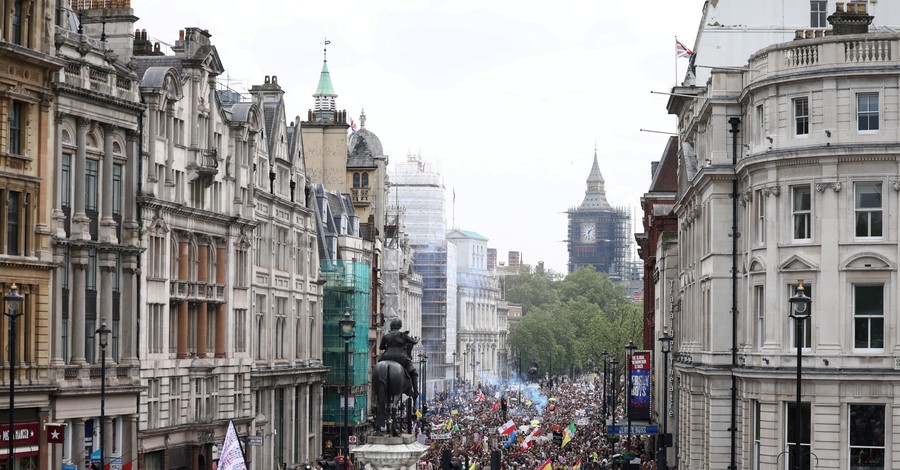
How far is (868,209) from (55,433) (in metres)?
23.8

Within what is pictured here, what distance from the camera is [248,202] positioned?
251 feet

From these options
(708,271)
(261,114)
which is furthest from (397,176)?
(708,271)

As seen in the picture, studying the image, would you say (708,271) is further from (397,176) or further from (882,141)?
(397,176)

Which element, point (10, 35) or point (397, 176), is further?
point (397, 176)

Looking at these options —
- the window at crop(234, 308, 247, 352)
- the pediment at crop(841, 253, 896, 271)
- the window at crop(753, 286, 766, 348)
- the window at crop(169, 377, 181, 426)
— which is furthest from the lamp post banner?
the pediment at crop(841, 253, 896, 271)

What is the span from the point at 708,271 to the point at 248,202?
23282 mm

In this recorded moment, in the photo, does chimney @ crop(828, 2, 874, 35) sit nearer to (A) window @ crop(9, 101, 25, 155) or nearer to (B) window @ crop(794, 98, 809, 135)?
(B) window @ crop(794, 98, 809, 135)

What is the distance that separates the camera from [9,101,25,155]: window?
53.3 m

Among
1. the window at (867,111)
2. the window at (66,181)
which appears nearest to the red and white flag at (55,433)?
the window at (66,181)

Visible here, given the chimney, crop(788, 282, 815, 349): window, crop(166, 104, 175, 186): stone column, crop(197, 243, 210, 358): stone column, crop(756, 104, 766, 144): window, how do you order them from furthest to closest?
crop(197, 243, 210, 358): stone column < crop(166, 104, 175, 186): stone column < the chimney < crop(756, 104, 766, 144): window < crop(788, 282, 815, 349): window

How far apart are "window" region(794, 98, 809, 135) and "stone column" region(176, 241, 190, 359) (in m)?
25.1

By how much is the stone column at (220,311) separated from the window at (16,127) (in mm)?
19703

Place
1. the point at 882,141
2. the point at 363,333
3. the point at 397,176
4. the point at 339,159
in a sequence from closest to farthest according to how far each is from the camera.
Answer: the point at 882,141
the point at 363,333
the point at 339,159
the point at 397,176

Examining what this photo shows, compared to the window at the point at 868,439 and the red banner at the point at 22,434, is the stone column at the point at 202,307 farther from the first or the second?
the window at the point at 868,439
